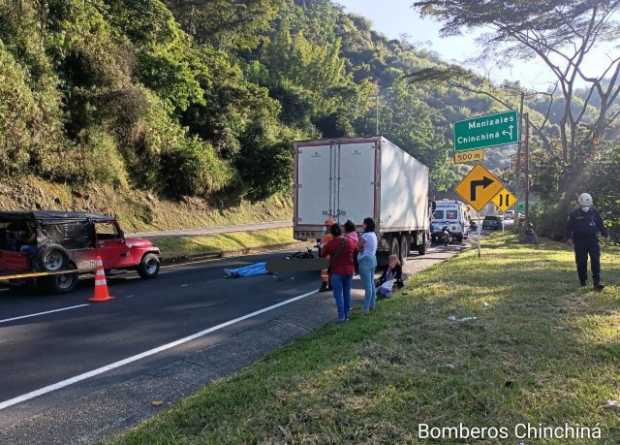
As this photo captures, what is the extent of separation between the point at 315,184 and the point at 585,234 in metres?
7.15

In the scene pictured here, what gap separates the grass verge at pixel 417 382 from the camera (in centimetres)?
373

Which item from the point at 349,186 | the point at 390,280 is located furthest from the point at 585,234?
the point at 349,186

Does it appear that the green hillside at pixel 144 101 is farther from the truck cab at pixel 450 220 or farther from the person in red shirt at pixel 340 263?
the person in red shirt at pixel 340 263

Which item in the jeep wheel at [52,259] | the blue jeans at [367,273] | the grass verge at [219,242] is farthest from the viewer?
the grass verge at [219,242]

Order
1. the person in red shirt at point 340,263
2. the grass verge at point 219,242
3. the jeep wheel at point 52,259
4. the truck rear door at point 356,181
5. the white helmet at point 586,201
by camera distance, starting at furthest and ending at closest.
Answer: the grass verge at point 219,242 → the truck rear door at point 356,181 → the jeep wheel at point 52,259 → the white helmet at point 586,201 → the person in red shirt at point 340,263

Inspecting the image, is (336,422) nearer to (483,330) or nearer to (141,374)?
(141,374)

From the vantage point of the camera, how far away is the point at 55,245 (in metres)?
10.9

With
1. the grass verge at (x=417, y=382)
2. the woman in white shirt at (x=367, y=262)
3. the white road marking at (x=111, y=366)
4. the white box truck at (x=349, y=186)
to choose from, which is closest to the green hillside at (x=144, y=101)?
the white box truck at (x=349, y=186)

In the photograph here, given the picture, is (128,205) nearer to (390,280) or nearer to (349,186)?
(349,186)

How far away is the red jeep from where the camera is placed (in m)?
10.7

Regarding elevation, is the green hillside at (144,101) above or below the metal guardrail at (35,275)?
above

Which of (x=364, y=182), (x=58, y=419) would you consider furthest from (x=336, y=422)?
(x=364, y=182)

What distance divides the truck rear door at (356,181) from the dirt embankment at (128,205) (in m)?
11.9

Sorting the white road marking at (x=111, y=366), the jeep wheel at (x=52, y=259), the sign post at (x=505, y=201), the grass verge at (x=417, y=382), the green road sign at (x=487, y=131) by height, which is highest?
the green road sign at (x=487, y=131)
